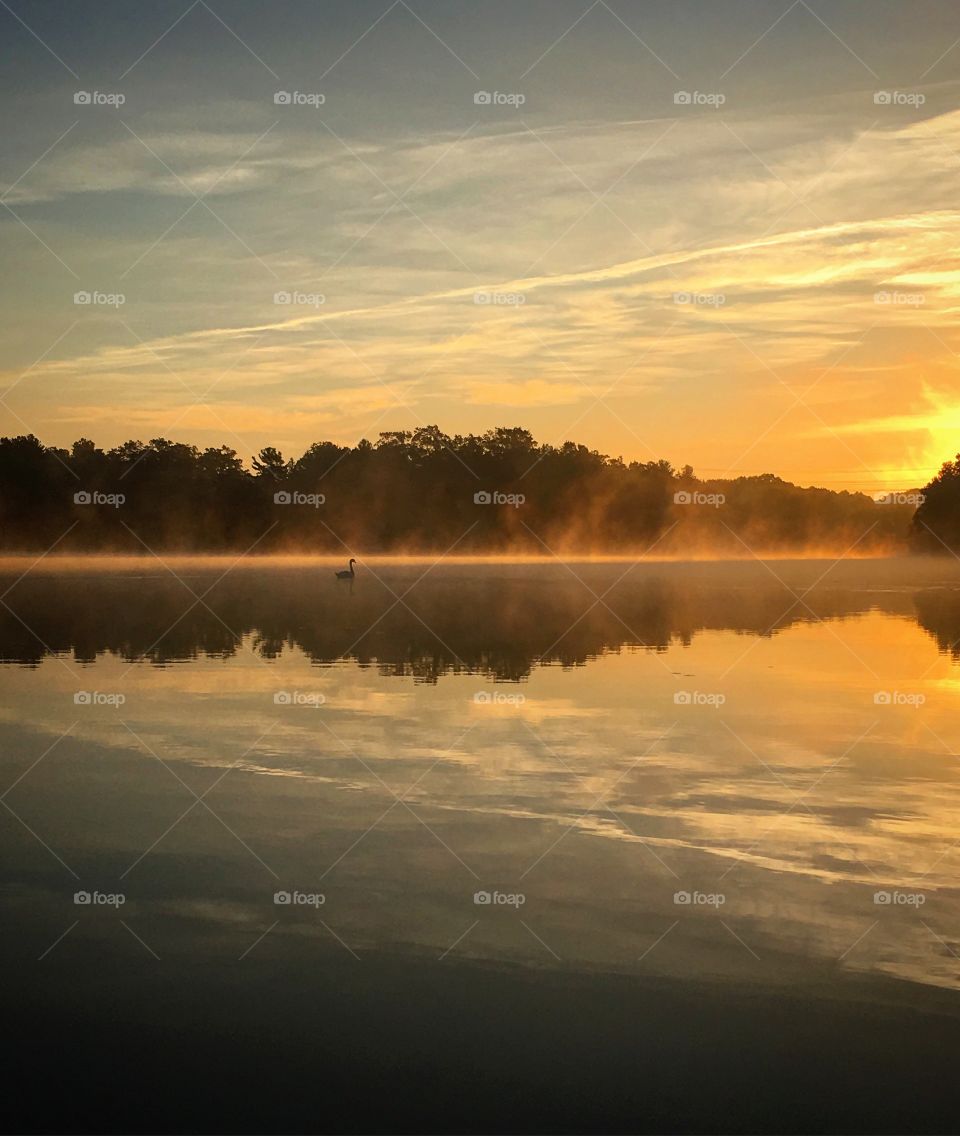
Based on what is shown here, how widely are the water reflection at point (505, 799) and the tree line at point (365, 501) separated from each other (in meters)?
87.3

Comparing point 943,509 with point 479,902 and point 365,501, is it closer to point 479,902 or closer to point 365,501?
point 365,501

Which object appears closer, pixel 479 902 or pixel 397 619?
pixel 479 902

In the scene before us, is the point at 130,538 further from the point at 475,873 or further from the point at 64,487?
the point at 475,873

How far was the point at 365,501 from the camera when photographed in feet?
487

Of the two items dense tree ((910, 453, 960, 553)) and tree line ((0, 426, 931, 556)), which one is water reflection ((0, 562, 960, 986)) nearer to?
tree line ((0, 426, 931, 556))

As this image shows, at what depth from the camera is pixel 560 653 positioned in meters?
31.1

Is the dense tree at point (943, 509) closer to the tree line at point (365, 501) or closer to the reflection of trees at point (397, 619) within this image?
the tree line at point (365, 501)

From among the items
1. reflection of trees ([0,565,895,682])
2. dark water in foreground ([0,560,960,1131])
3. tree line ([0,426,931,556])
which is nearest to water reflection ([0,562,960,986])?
dark water in foreground ([0,560,960,1131])

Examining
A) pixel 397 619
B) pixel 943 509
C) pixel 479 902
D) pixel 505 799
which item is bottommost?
pixel 479 902

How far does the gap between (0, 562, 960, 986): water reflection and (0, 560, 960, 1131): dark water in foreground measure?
0.20 feet

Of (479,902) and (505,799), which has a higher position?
(505,799)

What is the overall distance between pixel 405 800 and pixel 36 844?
4.10 meters

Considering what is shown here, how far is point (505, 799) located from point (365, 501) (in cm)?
13385

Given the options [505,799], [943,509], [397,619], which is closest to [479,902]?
[505,799]
